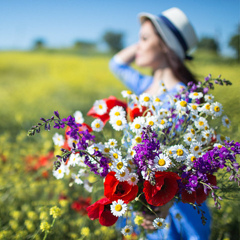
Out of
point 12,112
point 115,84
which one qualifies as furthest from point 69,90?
point 12,112

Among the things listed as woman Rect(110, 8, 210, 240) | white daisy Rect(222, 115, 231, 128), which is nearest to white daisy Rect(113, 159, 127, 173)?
white daisy Rect(222, 115, 231, 128)

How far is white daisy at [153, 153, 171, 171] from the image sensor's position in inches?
23.4

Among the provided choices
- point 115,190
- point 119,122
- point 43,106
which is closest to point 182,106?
point 119,122

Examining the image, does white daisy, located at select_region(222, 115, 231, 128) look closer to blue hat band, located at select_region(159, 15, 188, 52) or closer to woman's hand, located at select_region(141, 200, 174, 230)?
woman's hand, located at select_region(141, 200, 174, 230)

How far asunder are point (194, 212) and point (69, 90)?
10.9ft

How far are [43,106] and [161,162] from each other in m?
2.71

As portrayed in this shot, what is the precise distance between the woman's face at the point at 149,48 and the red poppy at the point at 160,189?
0.76 metres

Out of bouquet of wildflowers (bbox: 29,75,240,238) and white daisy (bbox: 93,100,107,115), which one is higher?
white daisy (bbox: 93,100,107,115)

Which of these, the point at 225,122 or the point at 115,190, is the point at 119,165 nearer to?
the point at 115,190

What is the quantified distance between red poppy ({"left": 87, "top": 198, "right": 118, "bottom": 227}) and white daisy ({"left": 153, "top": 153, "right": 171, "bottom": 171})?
0.16 metres

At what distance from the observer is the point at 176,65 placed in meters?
1.29

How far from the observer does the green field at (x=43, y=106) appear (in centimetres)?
130

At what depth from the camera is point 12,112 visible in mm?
3047

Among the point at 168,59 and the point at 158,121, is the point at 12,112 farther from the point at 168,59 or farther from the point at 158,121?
the point at 158,121
